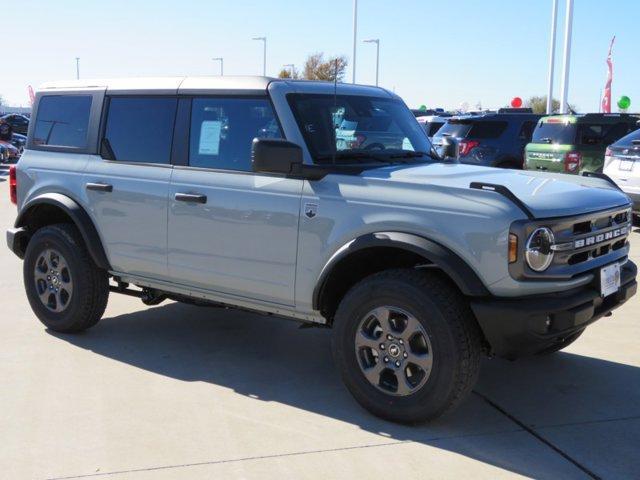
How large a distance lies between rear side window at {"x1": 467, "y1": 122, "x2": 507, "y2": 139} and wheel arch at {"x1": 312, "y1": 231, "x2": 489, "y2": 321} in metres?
12.3

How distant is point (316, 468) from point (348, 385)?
0.72 metres

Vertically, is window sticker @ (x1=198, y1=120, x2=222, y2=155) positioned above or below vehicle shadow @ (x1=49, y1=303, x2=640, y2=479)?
above

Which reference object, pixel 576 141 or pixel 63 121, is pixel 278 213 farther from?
pixel 576 141

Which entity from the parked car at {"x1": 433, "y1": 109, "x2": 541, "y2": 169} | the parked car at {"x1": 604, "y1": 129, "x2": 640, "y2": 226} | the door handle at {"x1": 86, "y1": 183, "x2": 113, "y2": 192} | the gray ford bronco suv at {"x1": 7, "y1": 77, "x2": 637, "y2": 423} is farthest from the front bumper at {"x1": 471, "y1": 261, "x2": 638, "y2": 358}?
the parked car at {"x1": 433, "y1": 109, "x2": 541, "y2": 169}

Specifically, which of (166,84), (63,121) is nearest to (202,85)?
(166,84)

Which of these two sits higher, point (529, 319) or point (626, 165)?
point (626, 165)

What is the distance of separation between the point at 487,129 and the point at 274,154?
41.9 ft

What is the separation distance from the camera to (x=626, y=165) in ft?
35.6

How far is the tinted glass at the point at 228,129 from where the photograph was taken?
188 inches

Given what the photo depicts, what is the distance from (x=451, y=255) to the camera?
392cm

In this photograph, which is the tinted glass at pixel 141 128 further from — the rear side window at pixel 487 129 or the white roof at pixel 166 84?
the rear side window at pixel 487 129

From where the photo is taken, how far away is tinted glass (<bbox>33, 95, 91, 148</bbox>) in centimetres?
577

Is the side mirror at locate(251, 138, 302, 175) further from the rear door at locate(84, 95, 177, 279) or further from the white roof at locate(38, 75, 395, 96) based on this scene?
the rear door at locate(84, 95, 177, 279)

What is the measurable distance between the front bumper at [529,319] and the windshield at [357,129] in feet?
4.45
